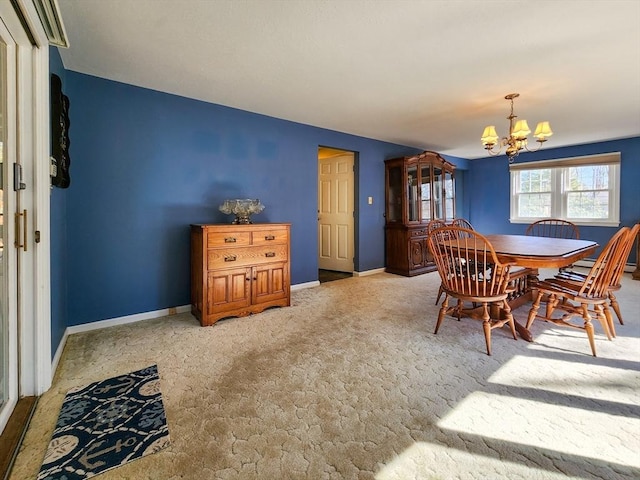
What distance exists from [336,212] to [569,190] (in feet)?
14.8

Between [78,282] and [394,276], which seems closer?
[78,282]

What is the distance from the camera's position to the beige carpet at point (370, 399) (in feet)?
4.08

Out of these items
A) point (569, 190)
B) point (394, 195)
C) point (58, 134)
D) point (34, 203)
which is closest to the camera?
point (34, 203)

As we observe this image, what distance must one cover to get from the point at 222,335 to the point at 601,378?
8.66ft

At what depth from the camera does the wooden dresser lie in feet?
9.14

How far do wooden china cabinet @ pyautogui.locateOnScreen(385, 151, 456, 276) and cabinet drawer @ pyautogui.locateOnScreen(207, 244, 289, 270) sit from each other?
2.42 metres

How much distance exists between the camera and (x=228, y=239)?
288 cm

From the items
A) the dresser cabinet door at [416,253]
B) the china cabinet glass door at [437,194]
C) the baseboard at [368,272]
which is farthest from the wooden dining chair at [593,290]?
the china cabinet glass door at [437,194]

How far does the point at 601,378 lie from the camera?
1856 mm

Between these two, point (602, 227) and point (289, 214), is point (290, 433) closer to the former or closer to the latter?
point (289, 214)

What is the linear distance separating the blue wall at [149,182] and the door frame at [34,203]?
58cm

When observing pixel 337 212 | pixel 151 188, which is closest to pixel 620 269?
pixel 337 212

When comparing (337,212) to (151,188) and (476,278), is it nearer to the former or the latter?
(151,188)

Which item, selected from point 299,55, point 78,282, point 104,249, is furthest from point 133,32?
point 78,282
